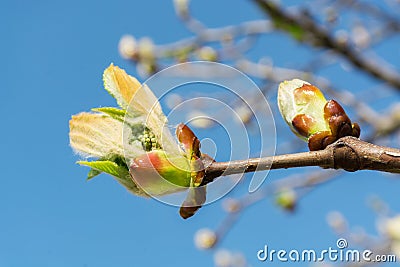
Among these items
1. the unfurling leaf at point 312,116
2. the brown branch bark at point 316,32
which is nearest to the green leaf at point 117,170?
the unfurling leaf at point 312,116

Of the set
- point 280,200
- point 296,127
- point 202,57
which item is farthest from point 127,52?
point 296,127

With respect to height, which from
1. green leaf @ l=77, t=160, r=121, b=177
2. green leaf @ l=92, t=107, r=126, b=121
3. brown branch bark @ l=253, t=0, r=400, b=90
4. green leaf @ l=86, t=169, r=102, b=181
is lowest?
green leaf @ l=77, t=160, r=121, b=177

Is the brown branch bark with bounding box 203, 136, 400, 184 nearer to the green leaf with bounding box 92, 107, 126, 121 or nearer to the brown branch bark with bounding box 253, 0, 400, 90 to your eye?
the green leaf with bounding box 92, 107, 126, 121

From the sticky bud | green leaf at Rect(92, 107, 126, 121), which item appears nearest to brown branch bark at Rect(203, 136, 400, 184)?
the sticky bud

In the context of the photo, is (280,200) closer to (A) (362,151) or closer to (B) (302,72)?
(B) (302,72)

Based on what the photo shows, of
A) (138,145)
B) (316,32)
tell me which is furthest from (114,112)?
(316,32)

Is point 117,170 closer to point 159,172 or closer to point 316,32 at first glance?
point 159,172
